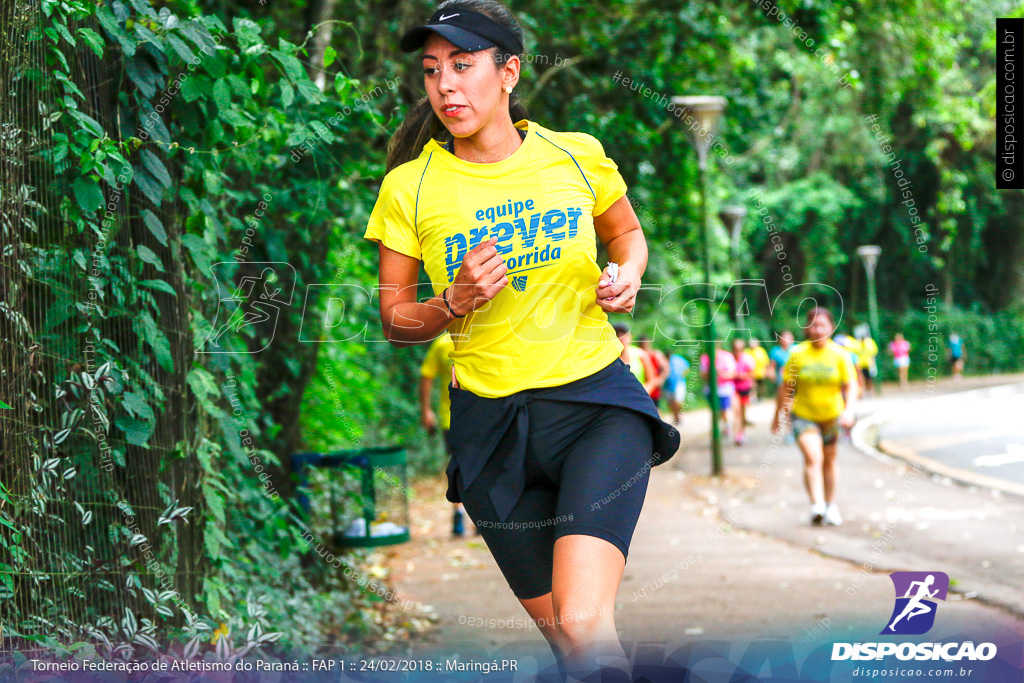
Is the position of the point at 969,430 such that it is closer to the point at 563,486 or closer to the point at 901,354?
the point at 901,354

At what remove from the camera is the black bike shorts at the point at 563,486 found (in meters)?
2.27

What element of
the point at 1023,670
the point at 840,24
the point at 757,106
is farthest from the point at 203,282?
the point at 757,106

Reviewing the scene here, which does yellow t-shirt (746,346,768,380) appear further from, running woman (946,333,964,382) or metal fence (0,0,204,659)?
metal fence (0,0,204,659)

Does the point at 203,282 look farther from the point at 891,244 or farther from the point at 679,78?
the point at 891,244

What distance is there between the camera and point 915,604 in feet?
13.9

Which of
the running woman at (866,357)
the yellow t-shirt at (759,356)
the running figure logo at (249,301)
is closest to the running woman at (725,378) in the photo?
the running woman at (866,357)

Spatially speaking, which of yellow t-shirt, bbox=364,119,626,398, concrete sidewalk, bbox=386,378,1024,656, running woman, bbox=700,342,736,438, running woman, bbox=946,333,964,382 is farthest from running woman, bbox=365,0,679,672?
running woman, bbox=946,333,964,382

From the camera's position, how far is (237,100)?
333 centimetres

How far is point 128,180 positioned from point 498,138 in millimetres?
1073

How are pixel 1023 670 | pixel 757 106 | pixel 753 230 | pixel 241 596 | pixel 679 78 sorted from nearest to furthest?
pixel 1023 670
pixel 241 596
pixel 679 78
pixel 757 106
pixel 753 230

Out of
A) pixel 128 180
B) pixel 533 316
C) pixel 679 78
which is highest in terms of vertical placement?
pixel 679 78

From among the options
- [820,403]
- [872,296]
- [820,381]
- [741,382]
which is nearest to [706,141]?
[820,381]

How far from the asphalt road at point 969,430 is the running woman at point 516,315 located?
8.43 meters

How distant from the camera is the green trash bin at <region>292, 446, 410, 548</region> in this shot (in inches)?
202
